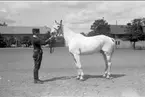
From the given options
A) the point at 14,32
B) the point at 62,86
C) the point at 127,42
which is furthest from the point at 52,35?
the point at 14,32

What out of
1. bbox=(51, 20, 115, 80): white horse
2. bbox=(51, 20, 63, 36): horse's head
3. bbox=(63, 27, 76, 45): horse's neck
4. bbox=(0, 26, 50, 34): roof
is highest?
bbox=(0, 26, 50, 34): roof

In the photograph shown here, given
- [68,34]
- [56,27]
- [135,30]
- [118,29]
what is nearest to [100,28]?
[135,30]

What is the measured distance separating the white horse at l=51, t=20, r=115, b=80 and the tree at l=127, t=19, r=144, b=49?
37292 mm

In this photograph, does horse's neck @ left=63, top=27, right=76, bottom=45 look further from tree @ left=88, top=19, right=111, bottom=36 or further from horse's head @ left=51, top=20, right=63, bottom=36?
tree @ left=88, top=19, right=111, bottom=36

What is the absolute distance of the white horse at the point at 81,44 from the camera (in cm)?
745

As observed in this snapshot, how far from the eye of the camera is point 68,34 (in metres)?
7.76

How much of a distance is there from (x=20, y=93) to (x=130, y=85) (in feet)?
13.3

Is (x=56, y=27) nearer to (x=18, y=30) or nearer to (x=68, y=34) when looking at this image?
(x=68, y=34)

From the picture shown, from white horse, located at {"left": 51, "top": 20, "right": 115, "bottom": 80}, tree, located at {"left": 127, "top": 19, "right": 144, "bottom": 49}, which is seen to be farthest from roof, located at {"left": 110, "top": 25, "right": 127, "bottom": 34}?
white horse, located at {"left": 51, "top": 20, "right": 115, "bottom": 80}

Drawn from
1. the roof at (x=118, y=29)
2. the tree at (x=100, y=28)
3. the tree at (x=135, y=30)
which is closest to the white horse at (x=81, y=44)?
the tree at (x=100, y=28)

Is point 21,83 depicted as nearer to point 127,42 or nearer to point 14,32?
point 127,42

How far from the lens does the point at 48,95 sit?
5531 mm

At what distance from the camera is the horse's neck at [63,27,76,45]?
771 cm

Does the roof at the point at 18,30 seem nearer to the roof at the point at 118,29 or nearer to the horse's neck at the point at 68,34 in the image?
the roof at the point at 118,29
